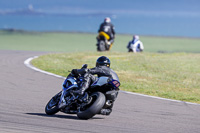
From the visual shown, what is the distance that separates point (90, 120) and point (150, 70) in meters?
9.79

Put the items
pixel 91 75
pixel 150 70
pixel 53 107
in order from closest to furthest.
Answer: pixel 91 75 < pixel 53 107 < pixel 150 70

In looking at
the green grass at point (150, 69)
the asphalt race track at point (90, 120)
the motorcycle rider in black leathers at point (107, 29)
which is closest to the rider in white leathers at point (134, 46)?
the motorcycle rider in black leathers at point (107, 29)

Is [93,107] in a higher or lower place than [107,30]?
lower

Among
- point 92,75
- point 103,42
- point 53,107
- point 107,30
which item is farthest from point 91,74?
point 107,30

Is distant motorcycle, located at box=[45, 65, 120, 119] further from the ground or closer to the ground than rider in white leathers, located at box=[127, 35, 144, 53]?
closer to the ground

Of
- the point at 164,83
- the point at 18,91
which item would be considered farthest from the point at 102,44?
the point at 18,91

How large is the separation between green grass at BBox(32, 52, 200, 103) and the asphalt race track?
5.37ft

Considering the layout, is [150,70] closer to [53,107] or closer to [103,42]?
[103,42]

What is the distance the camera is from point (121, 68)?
18953 millimetres

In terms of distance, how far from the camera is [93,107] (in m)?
9.30

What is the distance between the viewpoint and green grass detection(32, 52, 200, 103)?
14672 millimetres

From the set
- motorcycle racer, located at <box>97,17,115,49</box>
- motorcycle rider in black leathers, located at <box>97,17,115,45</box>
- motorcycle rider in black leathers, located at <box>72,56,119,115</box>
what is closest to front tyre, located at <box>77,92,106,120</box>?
motorcycle rider in black leathers, located at <box>72,56,119,115</box>

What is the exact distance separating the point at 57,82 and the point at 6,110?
15.5 ft

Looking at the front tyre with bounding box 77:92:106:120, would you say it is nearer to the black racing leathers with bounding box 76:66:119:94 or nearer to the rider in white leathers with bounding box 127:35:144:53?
the black racing leathers with bounding box 76:66:119:94
